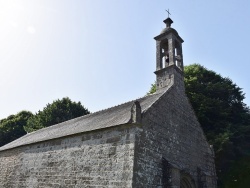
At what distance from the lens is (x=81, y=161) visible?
10.6 meters

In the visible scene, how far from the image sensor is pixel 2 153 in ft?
60.7

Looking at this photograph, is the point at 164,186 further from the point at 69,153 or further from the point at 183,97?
the point at 183,97

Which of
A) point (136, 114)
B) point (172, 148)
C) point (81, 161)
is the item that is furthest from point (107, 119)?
point (172, 148)

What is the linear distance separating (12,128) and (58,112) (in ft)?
44.9

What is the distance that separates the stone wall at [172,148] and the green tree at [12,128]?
110 ft

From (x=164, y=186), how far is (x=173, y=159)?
1717 millimetres

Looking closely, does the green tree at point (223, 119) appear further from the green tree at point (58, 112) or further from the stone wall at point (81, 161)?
the green tree at point (58, 112)

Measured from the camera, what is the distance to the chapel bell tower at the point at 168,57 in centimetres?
1404

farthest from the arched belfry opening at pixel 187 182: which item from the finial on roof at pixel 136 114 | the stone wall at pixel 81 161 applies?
the finial on roof at pixel 136 114

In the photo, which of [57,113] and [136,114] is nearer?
[136,114]

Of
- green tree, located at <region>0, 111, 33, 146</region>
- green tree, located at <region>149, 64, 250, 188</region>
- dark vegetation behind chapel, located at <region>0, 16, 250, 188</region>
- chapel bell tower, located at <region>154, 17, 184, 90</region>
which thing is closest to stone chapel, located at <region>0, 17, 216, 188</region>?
chapel bell tower, located at <region>154, 17, 184, 90</region>

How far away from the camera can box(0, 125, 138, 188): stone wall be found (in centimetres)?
921

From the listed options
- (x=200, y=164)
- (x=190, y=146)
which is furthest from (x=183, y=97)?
(x=200, y=164)

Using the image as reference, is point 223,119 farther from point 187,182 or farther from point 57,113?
point 57,113
